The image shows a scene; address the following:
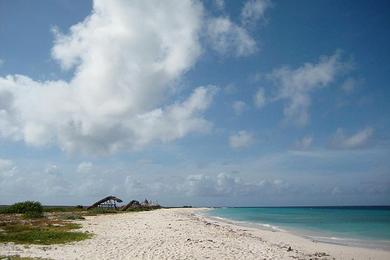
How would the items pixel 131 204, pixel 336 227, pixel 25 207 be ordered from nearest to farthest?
pixel 336 227 → pixel 25 207 → pixel 131 204

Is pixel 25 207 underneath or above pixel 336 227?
above

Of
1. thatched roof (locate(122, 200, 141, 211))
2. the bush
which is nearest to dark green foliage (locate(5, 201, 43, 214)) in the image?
the bush

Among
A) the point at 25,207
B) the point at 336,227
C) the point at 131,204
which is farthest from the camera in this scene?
the point at 131,204

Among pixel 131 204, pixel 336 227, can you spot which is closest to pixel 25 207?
pixel 131 204

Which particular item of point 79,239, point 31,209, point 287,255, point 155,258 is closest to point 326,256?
point 287,255

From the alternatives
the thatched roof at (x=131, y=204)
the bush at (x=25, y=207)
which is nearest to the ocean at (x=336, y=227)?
the thatched roof at (x=131, y=204)

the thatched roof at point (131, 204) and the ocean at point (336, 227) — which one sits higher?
the thatched roof at point (131, 204)

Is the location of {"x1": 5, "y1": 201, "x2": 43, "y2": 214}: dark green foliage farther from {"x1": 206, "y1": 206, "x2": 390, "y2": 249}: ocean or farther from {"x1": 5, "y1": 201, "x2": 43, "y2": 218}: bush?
Result: {"x1": 206, "y1": 206, "x2": 390, "y2": 249}: ocean

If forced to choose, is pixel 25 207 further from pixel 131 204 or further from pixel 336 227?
pixel 336 227

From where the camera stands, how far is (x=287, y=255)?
714 inches

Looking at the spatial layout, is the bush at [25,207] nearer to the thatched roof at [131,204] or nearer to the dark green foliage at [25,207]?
the dark green foliage at [25,207]

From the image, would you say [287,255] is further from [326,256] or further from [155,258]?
[155,258]

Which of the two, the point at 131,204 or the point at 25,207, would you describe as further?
the point at 131,204

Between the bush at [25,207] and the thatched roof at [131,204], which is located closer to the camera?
the bush at [25,207]
